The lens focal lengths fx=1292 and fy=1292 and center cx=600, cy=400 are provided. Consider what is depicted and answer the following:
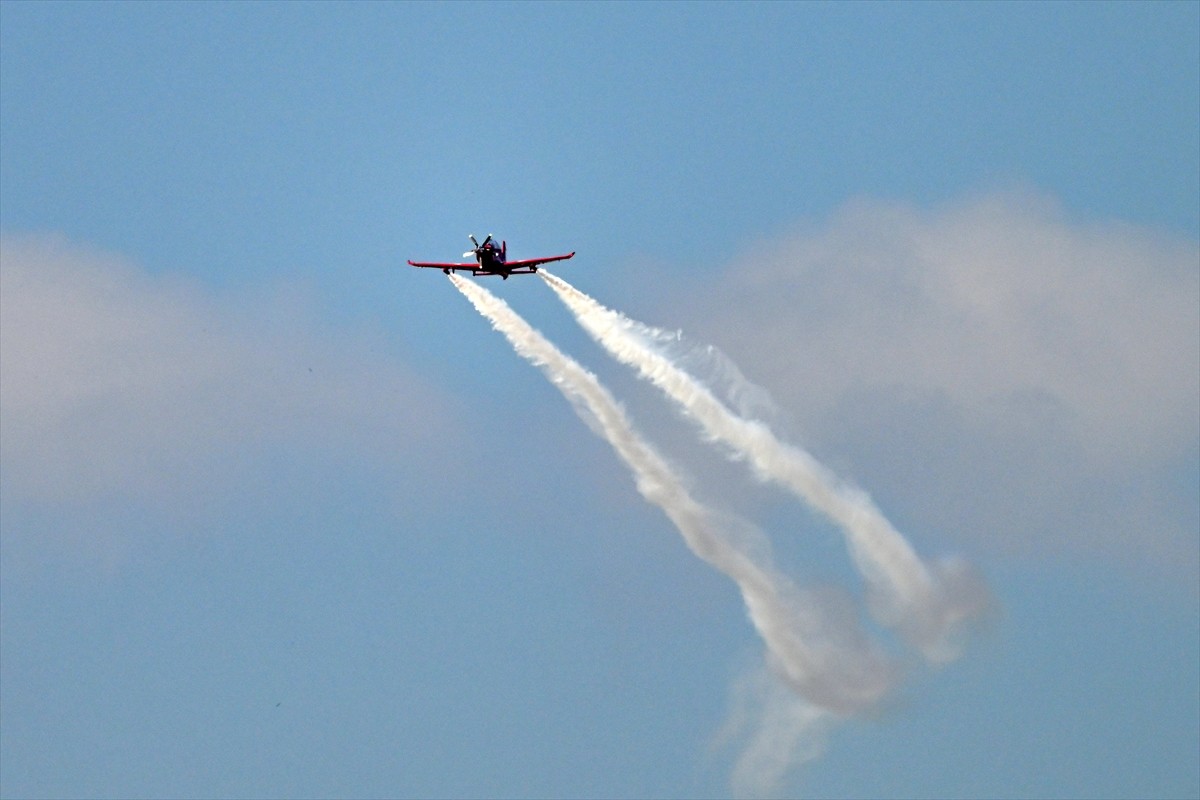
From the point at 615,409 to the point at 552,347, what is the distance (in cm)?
427

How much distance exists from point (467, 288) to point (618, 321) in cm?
794

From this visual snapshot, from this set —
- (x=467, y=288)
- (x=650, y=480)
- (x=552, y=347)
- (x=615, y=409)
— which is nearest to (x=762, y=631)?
(x=650, y=480)

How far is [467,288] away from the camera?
63.9 meters

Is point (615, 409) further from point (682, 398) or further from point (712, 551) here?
point (712, 551)

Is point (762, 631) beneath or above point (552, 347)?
beneath

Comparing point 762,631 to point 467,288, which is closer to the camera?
point 762,631

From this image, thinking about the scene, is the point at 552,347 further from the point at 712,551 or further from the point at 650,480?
the point at 712,551

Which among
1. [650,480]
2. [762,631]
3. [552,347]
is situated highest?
[552,347]

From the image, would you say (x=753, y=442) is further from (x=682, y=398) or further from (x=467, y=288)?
(x=467, y=288)

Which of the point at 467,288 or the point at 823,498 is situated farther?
the point at 467,288

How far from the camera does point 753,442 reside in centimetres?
5959

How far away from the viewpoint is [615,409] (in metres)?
61.4

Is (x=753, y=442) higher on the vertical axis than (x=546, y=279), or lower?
lower

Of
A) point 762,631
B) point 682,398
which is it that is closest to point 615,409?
point 682,398
